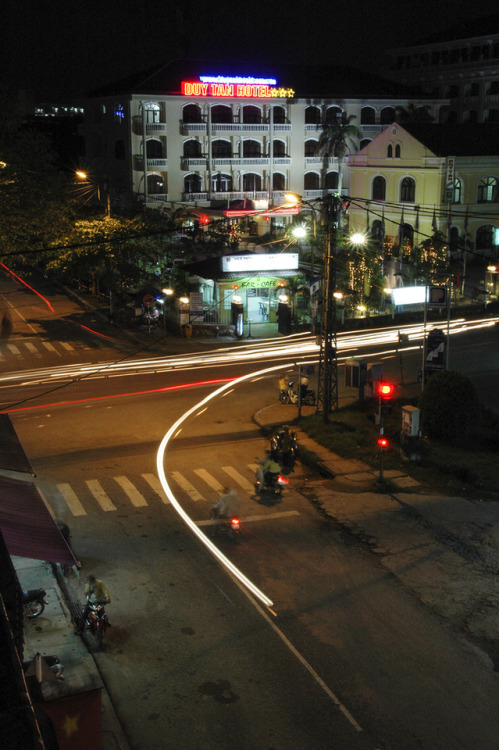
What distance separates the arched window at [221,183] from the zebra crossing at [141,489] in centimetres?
4830

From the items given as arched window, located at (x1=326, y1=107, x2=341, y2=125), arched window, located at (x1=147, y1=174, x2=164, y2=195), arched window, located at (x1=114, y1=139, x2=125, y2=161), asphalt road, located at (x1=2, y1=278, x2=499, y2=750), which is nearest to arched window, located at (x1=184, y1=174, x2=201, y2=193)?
arched window, located at (x1=147, y1=174, x2=164, y2=195)

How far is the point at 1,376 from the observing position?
3095cm

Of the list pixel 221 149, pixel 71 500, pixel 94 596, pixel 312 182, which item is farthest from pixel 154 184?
pixel 94 596

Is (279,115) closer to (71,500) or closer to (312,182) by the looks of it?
(312,182)

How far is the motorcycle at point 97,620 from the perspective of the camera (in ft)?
39.8

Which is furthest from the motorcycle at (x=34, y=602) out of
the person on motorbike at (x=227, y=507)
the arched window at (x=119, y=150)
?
the arched window at (x=119, y=150)

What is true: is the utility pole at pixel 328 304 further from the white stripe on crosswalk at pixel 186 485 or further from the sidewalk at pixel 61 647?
the sidewalk at pixel 61 647

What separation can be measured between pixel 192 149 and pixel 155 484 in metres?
49.6

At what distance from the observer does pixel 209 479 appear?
2041cm

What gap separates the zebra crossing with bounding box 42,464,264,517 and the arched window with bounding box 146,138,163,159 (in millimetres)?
46695

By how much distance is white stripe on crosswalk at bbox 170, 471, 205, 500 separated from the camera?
62.6 ft

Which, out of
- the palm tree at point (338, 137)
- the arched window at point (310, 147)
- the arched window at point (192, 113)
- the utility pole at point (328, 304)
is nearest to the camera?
the utility pole at point (328, 304)

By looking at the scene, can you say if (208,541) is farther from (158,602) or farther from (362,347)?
(362,347)

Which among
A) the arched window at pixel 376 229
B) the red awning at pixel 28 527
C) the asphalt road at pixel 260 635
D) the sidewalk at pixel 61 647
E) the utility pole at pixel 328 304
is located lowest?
the asphalt road at pixel 260 635
